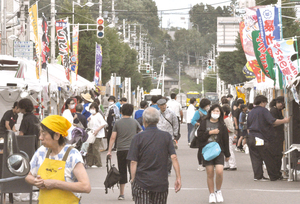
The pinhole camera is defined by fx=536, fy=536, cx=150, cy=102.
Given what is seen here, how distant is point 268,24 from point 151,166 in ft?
33.3

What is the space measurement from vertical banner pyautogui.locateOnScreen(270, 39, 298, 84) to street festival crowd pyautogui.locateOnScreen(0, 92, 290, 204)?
739mm

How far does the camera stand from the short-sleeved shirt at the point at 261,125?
1203 cm

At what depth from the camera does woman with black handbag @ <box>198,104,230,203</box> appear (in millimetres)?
9398

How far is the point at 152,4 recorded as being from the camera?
16588cm

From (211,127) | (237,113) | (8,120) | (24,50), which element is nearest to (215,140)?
(211,127)

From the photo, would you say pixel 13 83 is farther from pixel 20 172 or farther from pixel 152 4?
pixel 152 4

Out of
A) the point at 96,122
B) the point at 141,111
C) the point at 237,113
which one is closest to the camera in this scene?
the point at 96,122

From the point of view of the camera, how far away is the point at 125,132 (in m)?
9.87

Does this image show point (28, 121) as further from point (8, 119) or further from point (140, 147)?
point (140, 147)

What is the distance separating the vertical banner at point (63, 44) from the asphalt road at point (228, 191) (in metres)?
10.1

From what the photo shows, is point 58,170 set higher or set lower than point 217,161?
higher

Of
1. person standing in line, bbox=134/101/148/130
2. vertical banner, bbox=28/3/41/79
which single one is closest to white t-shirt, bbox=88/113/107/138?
person standing in line, bbox=134/101/148/130

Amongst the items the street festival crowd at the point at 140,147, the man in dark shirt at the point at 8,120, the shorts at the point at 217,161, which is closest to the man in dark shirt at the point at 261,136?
the street festival crowd at the point at 140,147

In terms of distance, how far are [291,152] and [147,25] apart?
156310 millimetres
